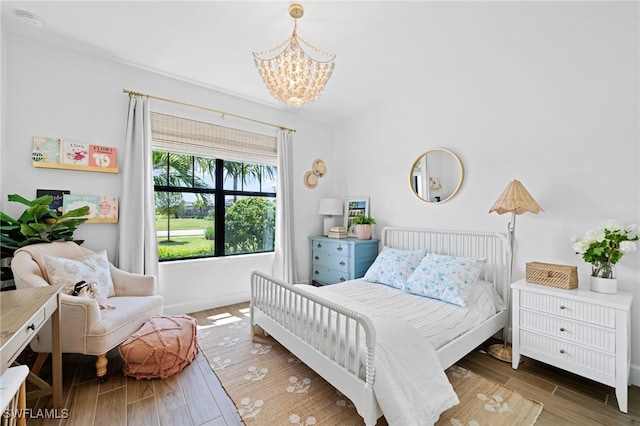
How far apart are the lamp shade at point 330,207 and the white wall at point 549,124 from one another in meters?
1.31

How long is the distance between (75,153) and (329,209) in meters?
2.94

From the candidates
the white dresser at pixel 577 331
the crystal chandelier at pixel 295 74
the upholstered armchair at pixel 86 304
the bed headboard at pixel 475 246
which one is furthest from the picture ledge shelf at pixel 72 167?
the white dresser at pixel 577 331

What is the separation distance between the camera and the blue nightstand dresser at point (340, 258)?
11.6 feet

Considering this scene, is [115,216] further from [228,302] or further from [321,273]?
[321,273]

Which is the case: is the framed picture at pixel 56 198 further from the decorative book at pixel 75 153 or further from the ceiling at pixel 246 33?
the ceiling at pixel 246 33

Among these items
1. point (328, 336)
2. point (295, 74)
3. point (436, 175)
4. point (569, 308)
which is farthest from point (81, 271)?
point (569, 308)

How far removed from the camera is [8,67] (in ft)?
7.75

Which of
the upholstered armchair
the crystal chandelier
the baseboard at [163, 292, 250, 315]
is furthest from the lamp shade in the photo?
the upholstered armchair

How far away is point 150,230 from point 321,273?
2222mm

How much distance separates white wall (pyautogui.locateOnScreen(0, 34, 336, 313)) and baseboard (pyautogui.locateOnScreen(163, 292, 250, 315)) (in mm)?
11

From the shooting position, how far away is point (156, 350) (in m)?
2.03

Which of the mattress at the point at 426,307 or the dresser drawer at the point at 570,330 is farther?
the mattress at the point at 426,307

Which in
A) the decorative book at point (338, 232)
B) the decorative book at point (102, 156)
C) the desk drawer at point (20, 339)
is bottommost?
the desk drawer at point (20, 339)

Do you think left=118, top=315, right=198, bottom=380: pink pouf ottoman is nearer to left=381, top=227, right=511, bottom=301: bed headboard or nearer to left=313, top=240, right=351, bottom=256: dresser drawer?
left=313, top=240, right=351, bottom=256: dresser drawer
